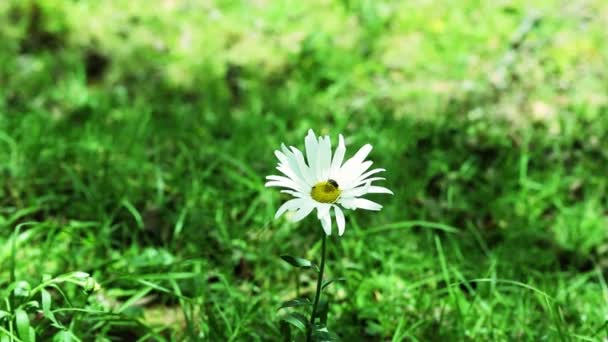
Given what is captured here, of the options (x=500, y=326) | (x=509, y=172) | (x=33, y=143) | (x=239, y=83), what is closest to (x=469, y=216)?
(x=509, y=172)

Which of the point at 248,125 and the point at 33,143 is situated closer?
the point at 33,143

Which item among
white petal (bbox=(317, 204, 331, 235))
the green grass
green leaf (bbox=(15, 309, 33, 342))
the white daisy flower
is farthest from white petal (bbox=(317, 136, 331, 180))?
green leaf (bbox=(15, 309, 33, 342))

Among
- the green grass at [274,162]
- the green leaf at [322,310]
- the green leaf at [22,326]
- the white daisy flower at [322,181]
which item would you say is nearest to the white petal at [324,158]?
the white daisy flower at [322,181]

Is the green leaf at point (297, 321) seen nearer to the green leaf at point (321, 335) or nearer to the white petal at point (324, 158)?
the green leaf at point (321, 335)

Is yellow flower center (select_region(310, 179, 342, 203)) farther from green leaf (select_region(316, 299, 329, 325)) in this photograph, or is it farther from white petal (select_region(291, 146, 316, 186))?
green leaf (select_region(316, 299, 329, 325))

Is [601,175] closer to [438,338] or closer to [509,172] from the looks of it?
[509,172]

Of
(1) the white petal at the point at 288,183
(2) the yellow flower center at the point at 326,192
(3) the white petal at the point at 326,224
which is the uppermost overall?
(1) the white petal at the point at 288,183

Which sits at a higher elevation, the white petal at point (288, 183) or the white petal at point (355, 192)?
the white petal at point (288, 183)
